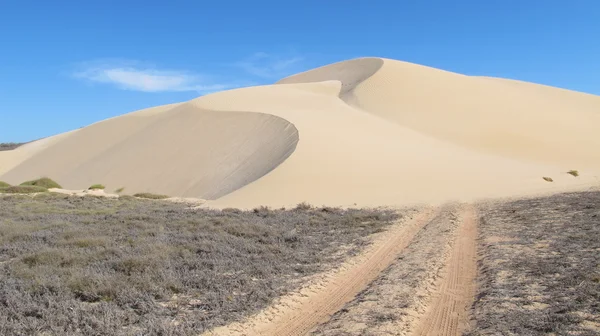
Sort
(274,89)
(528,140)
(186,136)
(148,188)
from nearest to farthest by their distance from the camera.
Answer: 1. (148,188)
2. (186,136)
3. (528,140)
4. (274,89)

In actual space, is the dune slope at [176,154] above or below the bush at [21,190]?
above

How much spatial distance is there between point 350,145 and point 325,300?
70.4ft

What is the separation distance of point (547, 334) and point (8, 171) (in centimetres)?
4956

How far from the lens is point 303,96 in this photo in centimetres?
4428

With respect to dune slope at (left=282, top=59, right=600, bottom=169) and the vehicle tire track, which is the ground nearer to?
the vehicle tire track

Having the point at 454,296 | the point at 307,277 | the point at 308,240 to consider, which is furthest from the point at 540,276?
the point at 308,240

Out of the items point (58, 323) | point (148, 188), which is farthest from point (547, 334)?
point (148, 188)

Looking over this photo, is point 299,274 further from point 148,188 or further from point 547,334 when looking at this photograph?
point 148,188

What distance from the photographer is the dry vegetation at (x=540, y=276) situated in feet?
16.1

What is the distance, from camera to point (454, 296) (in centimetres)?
601

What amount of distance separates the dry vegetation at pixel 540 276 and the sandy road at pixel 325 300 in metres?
1.69

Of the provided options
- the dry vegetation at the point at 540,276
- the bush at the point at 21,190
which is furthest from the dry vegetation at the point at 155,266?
the bush at the point at 21,190

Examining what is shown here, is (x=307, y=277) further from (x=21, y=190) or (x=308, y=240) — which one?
(x=21, y=190)

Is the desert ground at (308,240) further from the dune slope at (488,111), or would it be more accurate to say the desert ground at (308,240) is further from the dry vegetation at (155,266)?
the dune slope at (488,111)
